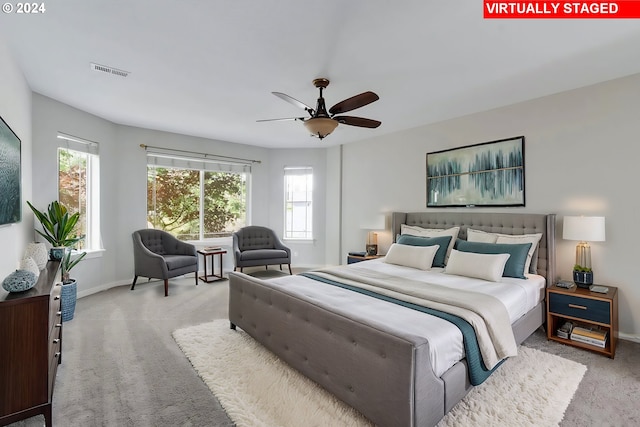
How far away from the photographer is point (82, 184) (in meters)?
4.46

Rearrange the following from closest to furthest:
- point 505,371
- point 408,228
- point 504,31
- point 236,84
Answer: point 504,31 < point 505,371 < point 236,84 < point 408,228

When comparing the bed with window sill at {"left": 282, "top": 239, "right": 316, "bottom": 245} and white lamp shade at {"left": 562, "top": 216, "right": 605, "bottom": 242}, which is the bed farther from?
window sill at {"left": 282, "top": 239, "right": 316, "bottom": 245}

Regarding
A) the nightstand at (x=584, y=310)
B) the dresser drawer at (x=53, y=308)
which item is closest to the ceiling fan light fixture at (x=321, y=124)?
the dresser drawer at (x=53, y=308)

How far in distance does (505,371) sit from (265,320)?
6.62ft

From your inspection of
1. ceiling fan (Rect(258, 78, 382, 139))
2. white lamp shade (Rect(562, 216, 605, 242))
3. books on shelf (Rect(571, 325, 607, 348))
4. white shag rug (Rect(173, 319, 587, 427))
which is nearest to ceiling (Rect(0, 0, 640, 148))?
ceiling fan (Rect(258, 78, 382, 139))

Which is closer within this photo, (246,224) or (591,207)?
(591,207)

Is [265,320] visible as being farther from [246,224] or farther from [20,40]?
[246,224]

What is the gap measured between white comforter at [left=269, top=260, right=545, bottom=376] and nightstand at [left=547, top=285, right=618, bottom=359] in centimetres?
16

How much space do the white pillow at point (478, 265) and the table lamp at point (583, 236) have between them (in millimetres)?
640

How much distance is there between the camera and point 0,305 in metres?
1.63

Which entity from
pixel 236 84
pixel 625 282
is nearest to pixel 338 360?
pixel 236 84

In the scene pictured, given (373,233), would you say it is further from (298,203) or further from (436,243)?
(298,203)

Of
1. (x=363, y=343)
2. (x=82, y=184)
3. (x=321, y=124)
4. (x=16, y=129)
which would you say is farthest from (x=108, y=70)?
(x=363, y=343)

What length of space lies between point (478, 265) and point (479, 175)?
58.4 inches
